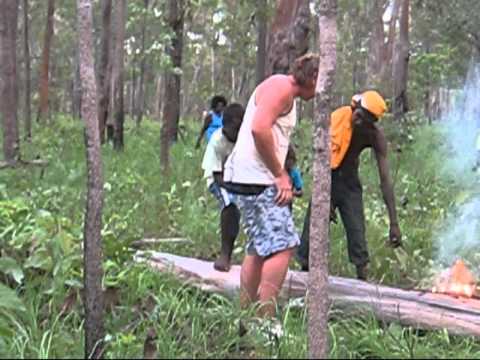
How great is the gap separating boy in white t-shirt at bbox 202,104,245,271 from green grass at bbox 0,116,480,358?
65cm

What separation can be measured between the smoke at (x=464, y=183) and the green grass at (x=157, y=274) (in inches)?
6.8

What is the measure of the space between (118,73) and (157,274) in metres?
12.8

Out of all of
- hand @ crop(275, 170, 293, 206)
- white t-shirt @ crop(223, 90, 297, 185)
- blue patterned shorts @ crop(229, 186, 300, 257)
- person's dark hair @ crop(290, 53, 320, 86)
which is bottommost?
blue patterned shorts @ crop(229, 186, 300, 257)

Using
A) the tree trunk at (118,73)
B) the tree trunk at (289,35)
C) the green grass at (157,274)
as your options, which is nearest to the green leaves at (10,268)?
the green grass at (157,274)

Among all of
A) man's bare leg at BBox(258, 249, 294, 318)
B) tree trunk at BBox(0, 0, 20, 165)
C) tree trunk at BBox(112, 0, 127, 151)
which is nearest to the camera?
man's bare leg at BBox(258, 249, 294, 318)

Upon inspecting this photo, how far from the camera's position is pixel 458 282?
20.9ft

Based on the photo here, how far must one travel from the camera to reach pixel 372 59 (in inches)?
899

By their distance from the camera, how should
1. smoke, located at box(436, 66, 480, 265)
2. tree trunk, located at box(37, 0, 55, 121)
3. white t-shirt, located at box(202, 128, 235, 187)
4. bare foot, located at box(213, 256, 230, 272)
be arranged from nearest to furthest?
1. bare foot, located at box(213, 256, 230, 272)
2. white t-shirt, located at box(202, 128, 235, 187)
3. smoke, located at box(436, 66, 480, 265)
4. tree trunk, located at box(37, 0, 55, 121)

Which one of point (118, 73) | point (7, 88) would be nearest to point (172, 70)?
point (7, 88)

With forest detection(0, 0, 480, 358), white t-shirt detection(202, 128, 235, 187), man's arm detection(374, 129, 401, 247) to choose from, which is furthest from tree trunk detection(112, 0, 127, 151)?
man's arm detection(374, 129, 401, 247)

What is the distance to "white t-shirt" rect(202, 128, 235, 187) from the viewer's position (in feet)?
22.9

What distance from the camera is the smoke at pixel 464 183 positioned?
755 centimetres

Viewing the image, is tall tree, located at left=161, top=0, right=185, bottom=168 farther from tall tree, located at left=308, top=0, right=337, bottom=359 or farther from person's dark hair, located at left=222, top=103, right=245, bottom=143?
tall tree, located at left=308, top=0, right=337, bottom=359

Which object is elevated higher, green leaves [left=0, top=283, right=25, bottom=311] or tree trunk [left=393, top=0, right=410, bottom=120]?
tree trunk [left=393, top=0, right=410, bottom=120]
